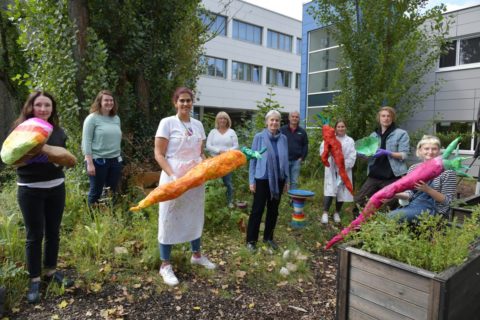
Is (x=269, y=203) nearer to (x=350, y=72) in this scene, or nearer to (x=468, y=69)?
(x=350, y=72)

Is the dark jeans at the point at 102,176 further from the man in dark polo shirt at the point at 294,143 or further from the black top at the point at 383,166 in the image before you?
the black top at the point at 383,166

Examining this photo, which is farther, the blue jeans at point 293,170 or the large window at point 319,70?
the large window at point 319,70

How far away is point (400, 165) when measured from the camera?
451cm

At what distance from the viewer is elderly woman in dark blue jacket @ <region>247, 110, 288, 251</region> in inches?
A: 156

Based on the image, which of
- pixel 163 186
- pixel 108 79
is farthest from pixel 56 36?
pixel 163 186

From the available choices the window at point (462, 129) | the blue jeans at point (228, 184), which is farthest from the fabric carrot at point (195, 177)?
the window at point (462, 129)

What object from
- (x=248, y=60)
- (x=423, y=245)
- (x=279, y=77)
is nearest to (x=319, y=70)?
(x=248, y=60)

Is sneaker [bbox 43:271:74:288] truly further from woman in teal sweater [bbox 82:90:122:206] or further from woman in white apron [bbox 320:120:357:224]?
woman in white apron [bbox 320:120:357:224]

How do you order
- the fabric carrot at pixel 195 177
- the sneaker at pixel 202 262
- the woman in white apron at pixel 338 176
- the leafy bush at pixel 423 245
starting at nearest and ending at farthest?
1. the leafy bush at pixel 423 245
2. the fabric carrot at pixel 195 177
3. the sneaker at pixel 202 262
4. the woman in white apron at pixel 338 176

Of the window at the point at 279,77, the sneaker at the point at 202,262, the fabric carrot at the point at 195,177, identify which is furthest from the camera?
the window at the point at 279,77

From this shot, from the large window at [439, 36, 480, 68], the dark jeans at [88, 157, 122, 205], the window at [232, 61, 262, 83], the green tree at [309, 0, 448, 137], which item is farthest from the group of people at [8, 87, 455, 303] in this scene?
the window at [232, 61, 262, 83]

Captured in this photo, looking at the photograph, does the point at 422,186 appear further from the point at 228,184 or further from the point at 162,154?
the point at 228,184

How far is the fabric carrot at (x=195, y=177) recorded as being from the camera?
2.90 metres

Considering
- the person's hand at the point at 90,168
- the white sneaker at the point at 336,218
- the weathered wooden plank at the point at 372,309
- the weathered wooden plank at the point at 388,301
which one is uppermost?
the person's hand at the point at 90,168
